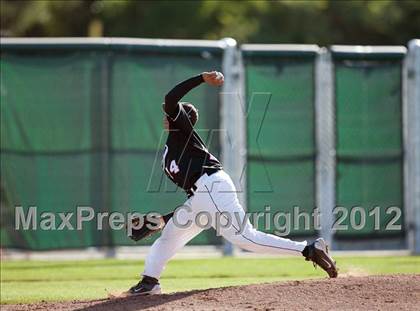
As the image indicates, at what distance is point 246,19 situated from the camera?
22.2 m

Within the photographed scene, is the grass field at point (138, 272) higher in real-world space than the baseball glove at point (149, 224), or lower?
lower

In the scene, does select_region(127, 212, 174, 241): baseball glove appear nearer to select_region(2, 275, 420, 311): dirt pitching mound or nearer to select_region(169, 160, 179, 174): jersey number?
select_region(169, 160, 179, 174): jersey number

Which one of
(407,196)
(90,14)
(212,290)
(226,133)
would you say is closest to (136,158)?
(226,133)

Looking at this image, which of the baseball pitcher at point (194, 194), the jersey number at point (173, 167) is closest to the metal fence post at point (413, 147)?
the baseball pitcher at point (194, 194)

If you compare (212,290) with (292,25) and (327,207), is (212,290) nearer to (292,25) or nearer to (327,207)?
(327,207)

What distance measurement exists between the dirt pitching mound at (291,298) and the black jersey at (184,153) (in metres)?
1.08

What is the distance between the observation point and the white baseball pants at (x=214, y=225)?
7969 mm

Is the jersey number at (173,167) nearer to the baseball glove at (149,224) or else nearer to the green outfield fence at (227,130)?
the baseball glove at (149,224)

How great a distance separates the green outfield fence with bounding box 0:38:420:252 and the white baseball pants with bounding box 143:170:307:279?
199 inches

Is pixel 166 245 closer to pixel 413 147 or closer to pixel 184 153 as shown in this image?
pixel 184 153

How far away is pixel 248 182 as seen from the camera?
13.6 metres

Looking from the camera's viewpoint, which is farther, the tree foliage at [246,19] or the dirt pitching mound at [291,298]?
the tree foliage at [246,19]

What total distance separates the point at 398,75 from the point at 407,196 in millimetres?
1953

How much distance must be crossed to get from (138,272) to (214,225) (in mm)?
3696
